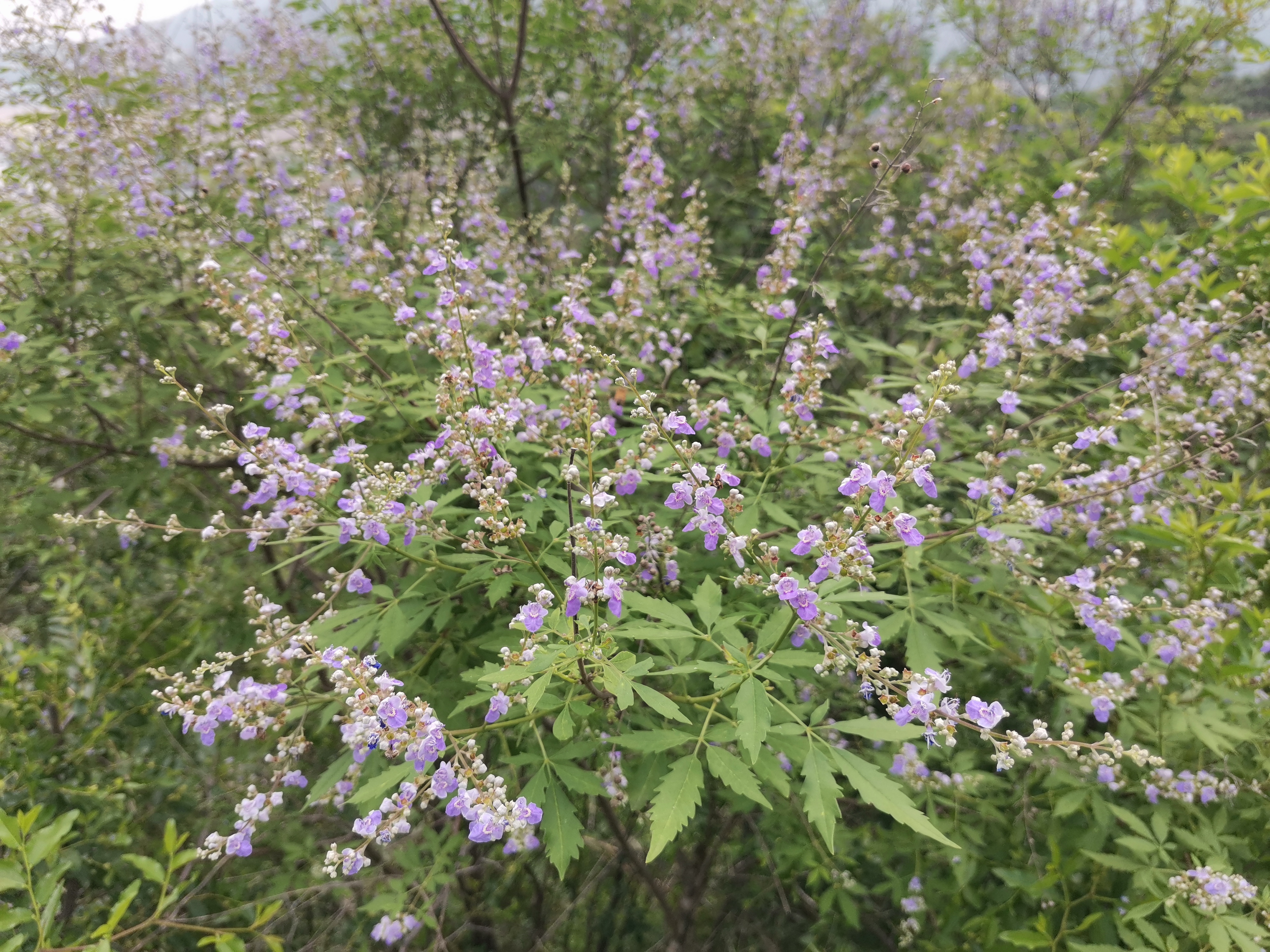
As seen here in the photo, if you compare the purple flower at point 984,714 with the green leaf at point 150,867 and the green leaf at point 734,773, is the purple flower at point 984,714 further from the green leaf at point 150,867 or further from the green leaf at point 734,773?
the green leaf at point 150,867

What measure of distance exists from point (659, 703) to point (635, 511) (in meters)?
1.09

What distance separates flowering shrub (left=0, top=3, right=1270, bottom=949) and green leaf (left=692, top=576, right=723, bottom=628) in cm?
4

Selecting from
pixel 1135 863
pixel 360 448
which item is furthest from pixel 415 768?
pixel 1135 863

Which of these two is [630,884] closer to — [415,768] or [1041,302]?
[415,768]

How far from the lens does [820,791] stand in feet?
6.41

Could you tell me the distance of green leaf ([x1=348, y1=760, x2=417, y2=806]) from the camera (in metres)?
1.88

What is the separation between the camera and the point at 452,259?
102 inches

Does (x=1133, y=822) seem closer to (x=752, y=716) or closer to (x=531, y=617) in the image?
(x=752, y=716)

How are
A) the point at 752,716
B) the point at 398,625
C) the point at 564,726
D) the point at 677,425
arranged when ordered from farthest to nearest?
the point at 398,625 < the point at 677,425 < the point at 564,726 < the point at 752,716

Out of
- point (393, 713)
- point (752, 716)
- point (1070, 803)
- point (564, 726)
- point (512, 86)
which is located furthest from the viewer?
point (512, 86)

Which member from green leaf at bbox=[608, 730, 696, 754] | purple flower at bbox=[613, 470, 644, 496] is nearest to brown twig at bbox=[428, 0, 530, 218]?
purple flower at bbox=[613, 470, 644, 496]

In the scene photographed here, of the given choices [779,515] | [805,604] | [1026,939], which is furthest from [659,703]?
Result: [1026,939]

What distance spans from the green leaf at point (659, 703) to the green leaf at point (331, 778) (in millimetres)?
1050

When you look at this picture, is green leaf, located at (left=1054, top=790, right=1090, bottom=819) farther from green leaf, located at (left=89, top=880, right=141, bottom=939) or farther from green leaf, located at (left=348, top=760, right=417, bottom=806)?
green leaf, located at (left=89, top=880, right=141, bottom=939)
